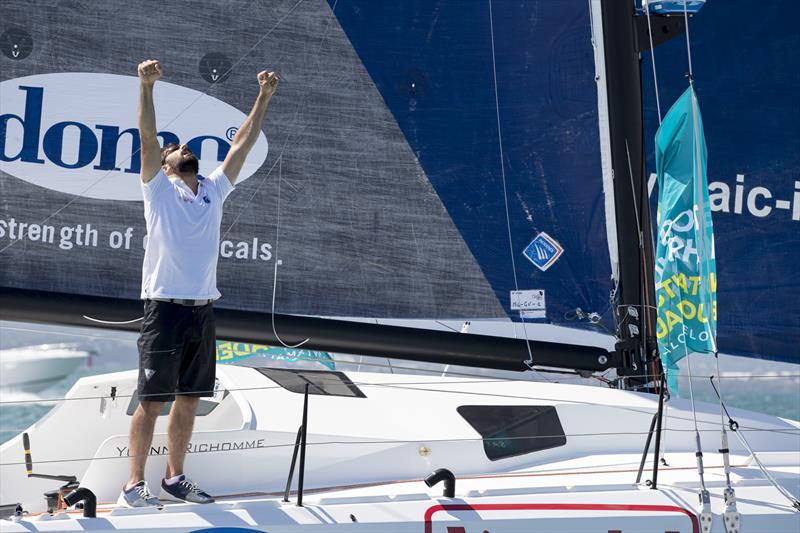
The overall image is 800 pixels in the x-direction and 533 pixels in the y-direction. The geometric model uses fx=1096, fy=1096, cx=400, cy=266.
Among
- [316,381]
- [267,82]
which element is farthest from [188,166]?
[316,381]

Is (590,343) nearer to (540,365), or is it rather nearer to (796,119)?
(540,365)

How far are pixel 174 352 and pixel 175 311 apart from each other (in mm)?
113

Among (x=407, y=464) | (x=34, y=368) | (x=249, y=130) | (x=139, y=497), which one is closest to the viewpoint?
(x=139, y=497)

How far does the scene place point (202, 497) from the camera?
117 inches

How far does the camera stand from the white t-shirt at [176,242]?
3.03 meters

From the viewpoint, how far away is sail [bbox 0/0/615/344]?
12.6 ft

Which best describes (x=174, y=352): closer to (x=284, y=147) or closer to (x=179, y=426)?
(x=179, y=426)

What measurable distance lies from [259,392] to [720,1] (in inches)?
87.8

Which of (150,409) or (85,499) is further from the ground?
(150,409)

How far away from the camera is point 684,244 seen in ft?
10.9

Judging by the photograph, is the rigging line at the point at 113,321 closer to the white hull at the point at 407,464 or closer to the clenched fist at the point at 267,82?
the white hull at the point at 407,464

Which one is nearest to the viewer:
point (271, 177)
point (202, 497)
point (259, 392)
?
point (202, 497)

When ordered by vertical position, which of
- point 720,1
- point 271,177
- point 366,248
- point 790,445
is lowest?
point 790,445

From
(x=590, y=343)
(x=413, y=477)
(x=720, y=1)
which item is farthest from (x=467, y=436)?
(x=720, y=1)
